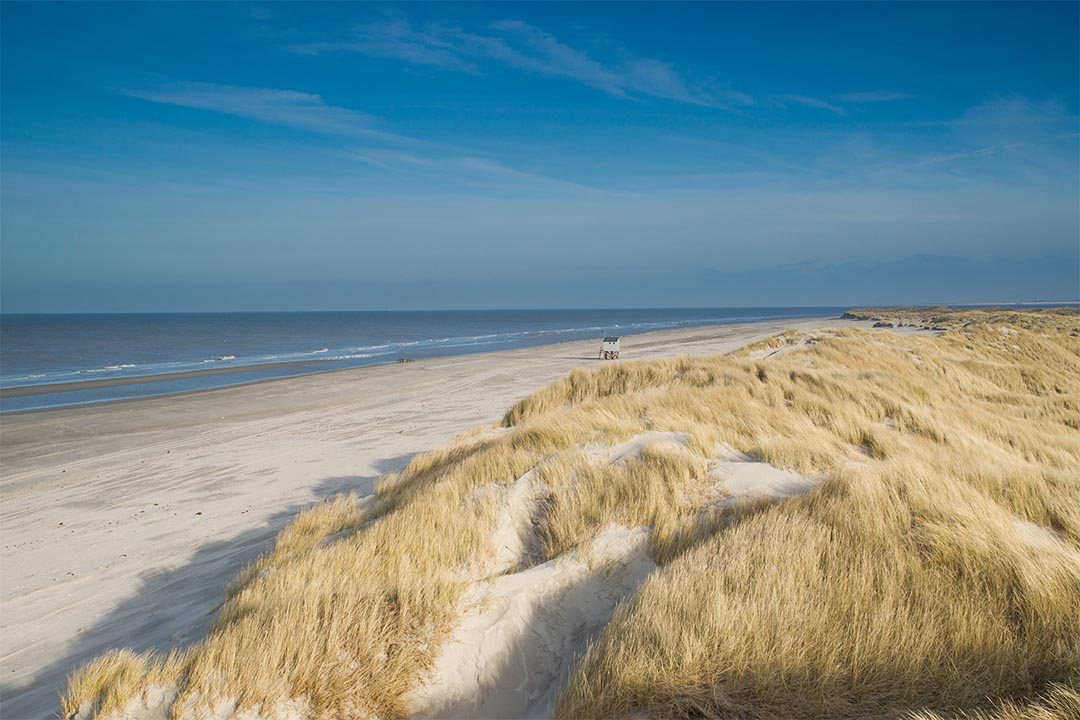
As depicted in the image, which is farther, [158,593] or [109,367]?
[109,367]

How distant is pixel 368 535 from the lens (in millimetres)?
4383

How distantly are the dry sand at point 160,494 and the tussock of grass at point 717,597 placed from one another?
22.8 inches

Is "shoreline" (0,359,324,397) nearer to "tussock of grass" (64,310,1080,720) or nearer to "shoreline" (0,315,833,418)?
"shoreline" (0,315,833,418)

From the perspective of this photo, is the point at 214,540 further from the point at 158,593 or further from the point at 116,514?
the point at 116,514

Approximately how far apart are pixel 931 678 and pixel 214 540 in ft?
Result: 23.9

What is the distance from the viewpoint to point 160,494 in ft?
29.3

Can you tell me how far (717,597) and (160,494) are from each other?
9.44 meters

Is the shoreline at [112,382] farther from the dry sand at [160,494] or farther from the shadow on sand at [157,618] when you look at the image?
the shadow on sand at [157,618]

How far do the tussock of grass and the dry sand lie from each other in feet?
1.90

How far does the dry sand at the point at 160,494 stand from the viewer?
4.53 meters

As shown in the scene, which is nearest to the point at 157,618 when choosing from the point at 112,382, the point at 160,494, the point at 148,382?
the point at 160,494

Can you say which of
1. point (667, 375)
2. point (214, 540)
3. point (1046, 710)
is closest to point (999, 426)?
point (667, 375)

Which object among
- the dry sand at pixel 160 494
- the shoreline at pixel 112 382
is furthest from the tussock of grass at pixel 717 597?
the shoreline at pixel 112 382

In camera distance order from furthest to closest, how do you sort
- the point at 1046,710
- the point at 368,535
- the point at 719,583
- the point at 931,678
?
the point at 368,535 → the point at 719,583 → the point at 931,678 → the point at 1046,710
